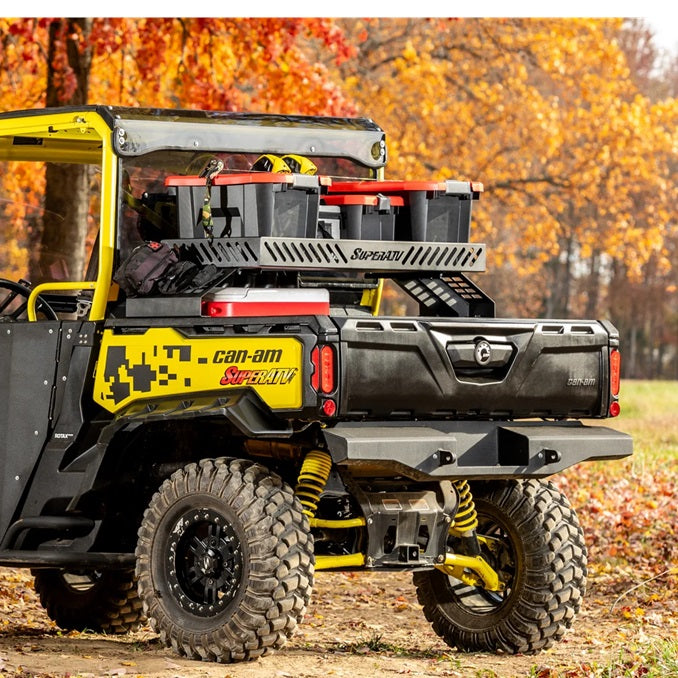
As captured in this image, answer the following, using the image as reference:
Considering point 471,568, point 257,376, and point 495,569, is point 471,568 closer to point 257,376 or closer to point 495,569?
point 495,569

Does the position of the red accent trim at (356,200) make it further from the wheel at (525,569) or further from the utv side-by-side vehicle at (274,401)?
the wheel at (525,569)

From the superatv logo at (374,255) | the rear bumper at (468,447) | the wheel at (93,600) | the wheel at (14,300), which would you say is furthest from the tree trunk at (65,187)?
the rear bumper at (468,447)

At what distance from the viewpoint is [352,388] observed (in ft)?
19.9

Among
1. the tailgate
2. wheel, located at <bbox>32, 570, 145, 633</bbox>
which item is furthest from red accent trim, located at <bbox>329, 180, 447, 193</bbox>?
wheel, located at <bbox>32, 570, 145, 633</bbox>

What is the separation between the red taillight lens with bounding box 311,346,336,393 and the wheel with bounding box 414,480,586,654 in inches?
56.0

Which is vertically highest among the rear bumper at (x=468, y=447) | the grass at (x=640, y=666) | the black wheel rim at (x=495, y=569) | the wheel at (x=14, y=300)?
the wheel at (x=14, y=300)

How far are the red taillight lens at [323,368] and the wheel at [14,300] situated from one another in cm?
202

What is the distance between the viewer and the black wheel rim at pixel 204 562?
6266 mm

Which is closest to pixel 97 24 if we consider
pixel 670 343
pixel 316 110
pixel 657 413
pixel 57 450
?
pixel 316 110

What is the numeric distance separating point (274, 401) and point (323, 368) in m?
0.26

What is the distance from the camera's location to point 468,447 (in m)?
6.39

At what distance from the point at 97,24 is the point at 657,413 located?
36.8 feet

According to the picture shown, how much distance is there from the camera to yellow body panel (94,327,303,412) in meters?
6.05

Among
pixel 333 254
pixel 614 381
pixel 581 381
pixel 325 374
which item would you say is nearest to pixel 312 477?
pixel 325 374
